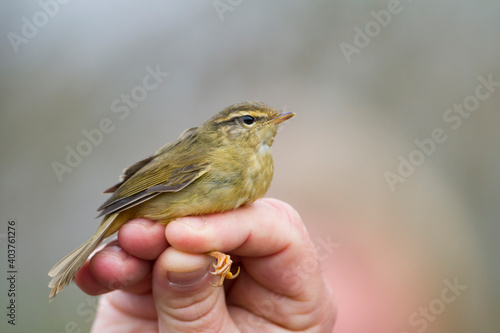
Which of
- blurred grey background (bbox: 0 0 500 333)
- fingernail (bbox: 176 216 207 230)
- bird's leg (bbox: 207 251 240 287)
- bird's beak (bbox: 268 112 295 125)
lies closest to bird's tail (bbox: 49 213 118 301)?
fingernail (bbox: 176 216 207 230)

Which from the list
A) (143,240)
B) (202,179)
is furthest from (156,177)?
(143,240)

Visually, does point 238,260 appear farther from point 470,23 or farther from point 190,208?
point 470,23

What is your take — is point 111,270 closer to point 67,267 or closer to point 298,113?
point 67,267

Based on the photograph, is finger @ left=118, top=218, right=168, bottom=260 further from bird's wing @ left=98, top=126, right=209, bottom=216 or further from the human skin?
bird's wing @ left=98, top=126, right=209, bottom=216

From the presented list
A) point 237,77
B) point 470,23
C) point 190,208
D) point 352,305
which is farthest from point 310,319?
point 470,23

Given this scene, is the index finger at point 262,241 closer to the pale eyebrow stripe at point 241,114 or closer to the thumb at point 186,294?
the thumb at point 186,294

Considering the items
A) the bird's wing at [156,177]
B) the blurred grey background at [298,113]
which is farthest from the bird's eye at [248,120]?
the blurred grey background at [298,113]
